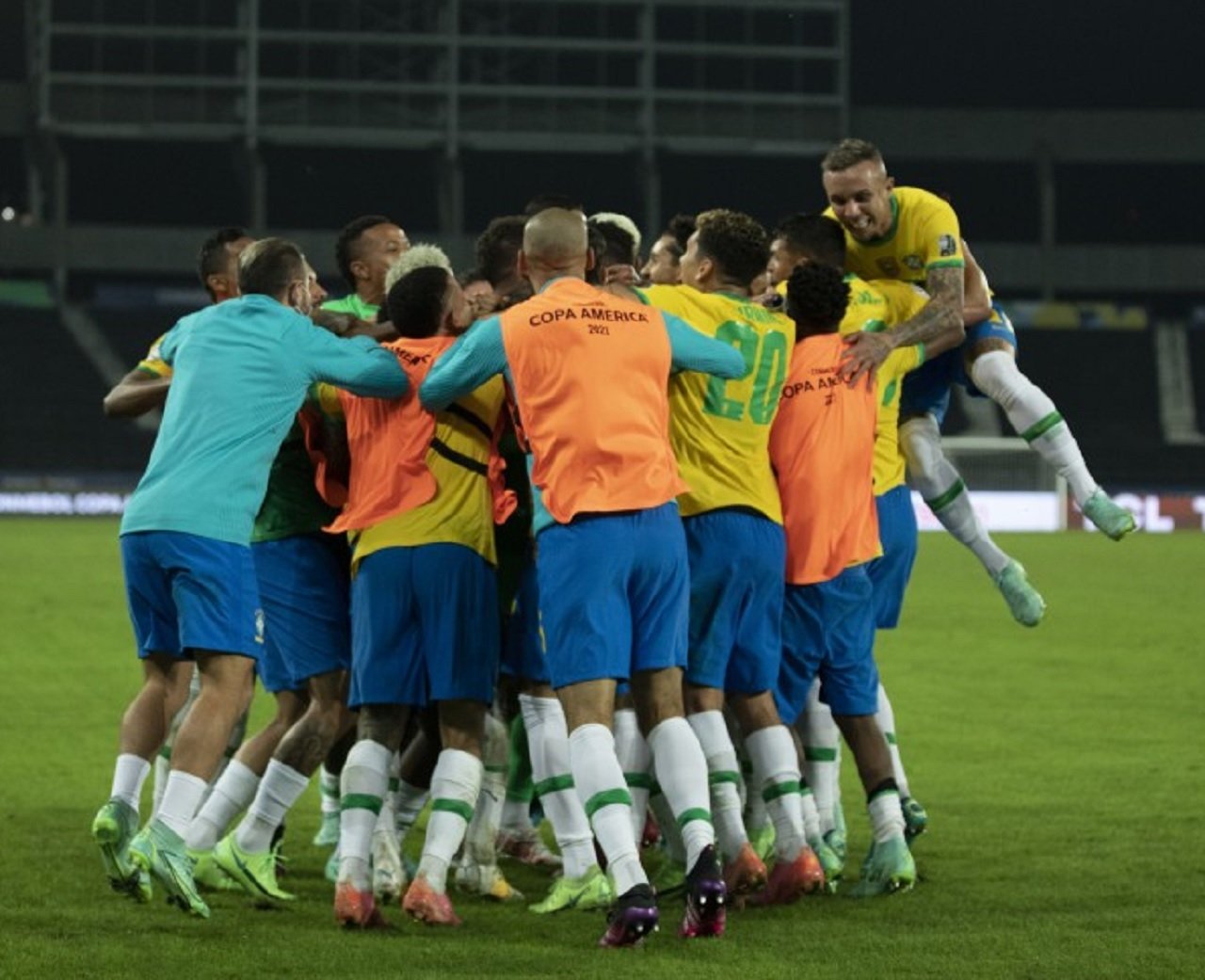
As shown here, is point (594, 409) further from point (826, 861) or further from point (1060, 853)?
point (1060, 853)

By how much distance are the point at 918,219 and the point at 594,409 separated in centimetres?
226

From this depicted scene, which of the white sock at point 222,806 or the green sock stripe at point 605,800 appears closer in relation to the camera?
the green sock stripe at point 605,800

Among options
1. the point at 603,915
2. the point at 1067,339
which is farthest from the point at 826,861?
the point at 1067,339

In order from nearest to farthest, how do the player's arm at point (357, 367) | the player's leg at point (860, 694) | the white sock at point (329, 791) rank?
the player's arm at point (357, 367), the player's leg at point (860, 694), the white sock at point (329, 791)

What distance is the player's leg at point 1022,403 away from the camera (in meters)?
8.93

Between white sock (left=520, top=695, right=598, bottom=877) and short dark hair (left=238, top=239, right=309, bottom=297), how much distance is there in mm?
1634

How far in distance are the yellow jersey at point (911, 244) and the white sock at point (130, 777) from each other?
3321 millimetres

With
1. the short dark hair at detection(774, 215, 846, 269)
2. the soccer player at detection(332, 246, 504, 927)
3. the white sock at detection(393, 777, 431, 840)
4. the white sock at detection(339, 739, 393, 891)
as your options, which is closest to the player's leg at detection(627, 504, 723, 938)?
the soccer player at detection(332, 246, 504, 927)

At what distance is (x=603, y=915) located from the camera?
6977mm

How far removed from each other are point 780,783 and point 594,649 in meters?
1.15

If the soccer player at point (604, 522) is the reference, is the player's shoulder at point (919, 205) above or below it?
above

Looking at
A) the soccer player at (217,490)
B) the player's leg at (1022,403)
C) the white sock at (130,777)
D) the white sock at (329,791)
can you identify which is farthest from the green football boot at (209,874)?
the player's leg at (1022,403)

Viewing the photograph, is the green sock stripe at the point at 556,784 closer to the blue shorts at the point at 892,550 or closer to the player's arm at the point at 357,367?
the player's arm at the point at 357,367

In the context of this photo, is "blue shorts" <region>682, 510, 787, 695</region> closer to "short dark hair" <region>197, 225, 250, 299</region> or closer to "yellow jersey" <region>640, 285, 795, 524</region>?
"yellow jersey" <region>640, 285, 795, 524</region>
